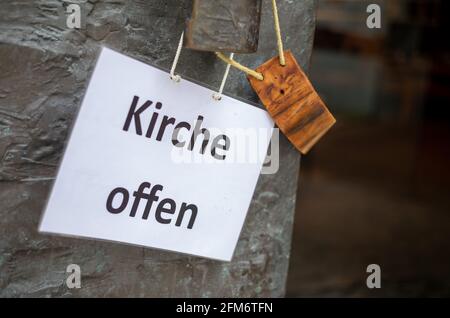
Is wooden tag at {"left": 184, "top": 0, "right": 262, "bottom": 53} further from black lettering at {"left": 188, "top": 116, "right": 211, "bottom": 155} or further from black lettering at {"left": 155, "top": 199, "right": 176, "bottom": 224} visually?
black lettering at {"left": 155, "top": 199, "right": 176, "bottom": 224}

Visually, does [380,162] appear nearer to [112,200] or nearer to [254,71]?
[254,71]

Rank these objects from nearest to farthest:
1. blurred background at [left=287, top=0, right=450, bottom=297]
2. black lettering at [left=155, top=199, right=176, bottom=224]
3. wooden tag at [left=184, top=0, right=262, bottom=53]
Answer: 1. wooden tag at [left=184, top=0, right=262, bottom=53]
2. black lettering at [left=155, top=199, right=176, bottom=224]
3. blurred background at [left=287, top=0, right=450, bottom=297]

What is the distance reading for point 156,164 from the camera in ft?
3.61

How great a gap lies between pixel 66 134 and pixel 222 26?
1.17 feet

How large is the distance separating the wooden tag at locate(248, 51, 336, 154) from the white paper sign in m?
0.03

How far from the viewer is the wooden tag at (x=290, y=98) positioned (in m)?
1.17

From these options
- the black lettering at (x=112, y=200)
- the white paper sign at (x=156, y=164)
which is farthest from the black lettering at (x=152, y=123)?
the black lettering at (x=112, y=200)

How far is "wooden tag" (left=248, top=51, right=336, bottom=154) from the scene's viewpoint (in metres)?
1.17

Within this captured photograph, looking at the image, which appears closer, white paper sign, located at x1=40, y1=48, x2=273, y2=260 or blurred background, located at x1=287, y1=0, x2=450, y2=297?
white paper sign, located at x1=40, y1=48, x2=273, y2=260

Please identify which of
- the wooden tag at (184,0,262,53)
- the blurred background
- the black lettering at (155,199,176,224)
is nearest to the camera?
the wooden tag at (184,0,262,53)

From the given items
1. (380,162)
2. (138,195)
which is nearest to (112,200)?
(138,195)

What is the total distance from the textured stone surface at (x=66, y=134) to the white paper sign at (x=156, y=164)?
0.13 m

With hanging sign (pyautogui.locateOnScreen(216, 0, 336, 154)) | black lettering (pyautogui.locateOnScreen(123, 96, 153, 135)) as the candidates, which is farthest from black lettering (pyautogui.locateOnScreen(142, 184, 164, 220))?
hanging sign (pyautogui.locateOnScreen(216, 0, 336, 154))
